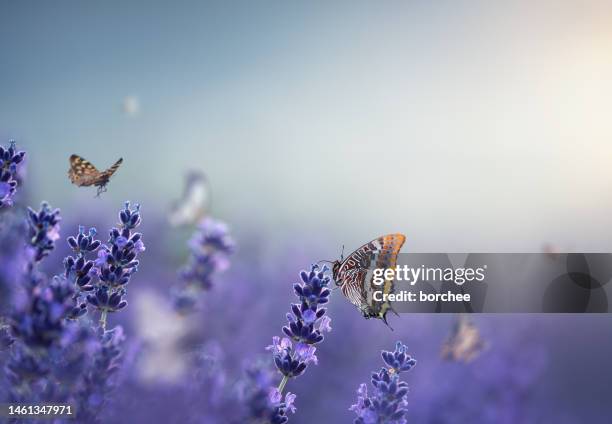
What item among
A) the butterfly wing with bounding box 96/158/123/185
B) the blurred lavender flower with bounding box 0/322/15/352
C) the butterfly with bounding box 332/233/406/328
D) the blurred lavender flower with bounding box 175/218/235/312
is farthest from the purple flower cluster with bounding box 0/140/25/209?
the butterfly with bounding box 332/233/406/328

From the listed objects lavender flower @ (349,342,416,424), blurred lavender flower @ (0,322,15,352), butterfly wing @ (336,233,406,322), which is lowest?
blurred lavender flower @ (0,322,15,352)

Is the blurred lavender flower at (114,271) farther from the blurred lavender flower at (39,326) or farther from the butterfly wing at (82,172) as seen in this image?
the butterfly wing at (82,172)

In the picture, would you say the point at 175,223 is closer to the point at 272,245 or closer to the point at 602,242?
the point at 272,245

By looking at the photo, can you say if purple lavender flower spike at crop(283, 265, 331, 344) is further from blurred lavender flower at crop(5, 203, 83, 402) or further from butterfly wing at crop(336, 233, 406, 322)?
butterfly wing at crop(336, 233, 406, 322)

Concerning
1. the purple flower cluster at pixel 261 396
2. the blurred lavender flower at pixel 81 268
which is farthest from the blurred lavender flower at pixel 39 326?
the purple flower cluster at pixel 261 396

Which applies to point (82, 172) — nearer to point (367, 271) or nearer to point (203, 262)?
point (203, 262)

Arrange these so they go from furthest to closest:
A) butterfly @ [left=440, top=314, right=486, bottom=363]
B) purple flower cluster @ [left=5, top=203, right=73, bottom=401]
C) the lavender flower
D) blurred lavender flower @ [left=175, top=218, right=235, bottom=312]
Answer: butterfly @ [left=440, top=314, right=486, bottom=363]
blurred lavender flower @ [left=175, top=218, right=235, bottom=312]
the lavender flower
purple flower cluster @ [left=5, top=203, right=73, bottom=401]

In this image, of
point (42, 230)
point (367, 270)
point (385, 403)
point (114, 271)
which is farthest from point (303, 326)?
point (367, 270)

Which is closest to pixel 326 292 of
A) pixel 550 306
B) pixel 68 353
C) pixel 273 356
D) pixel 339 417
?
pixel 273 356
